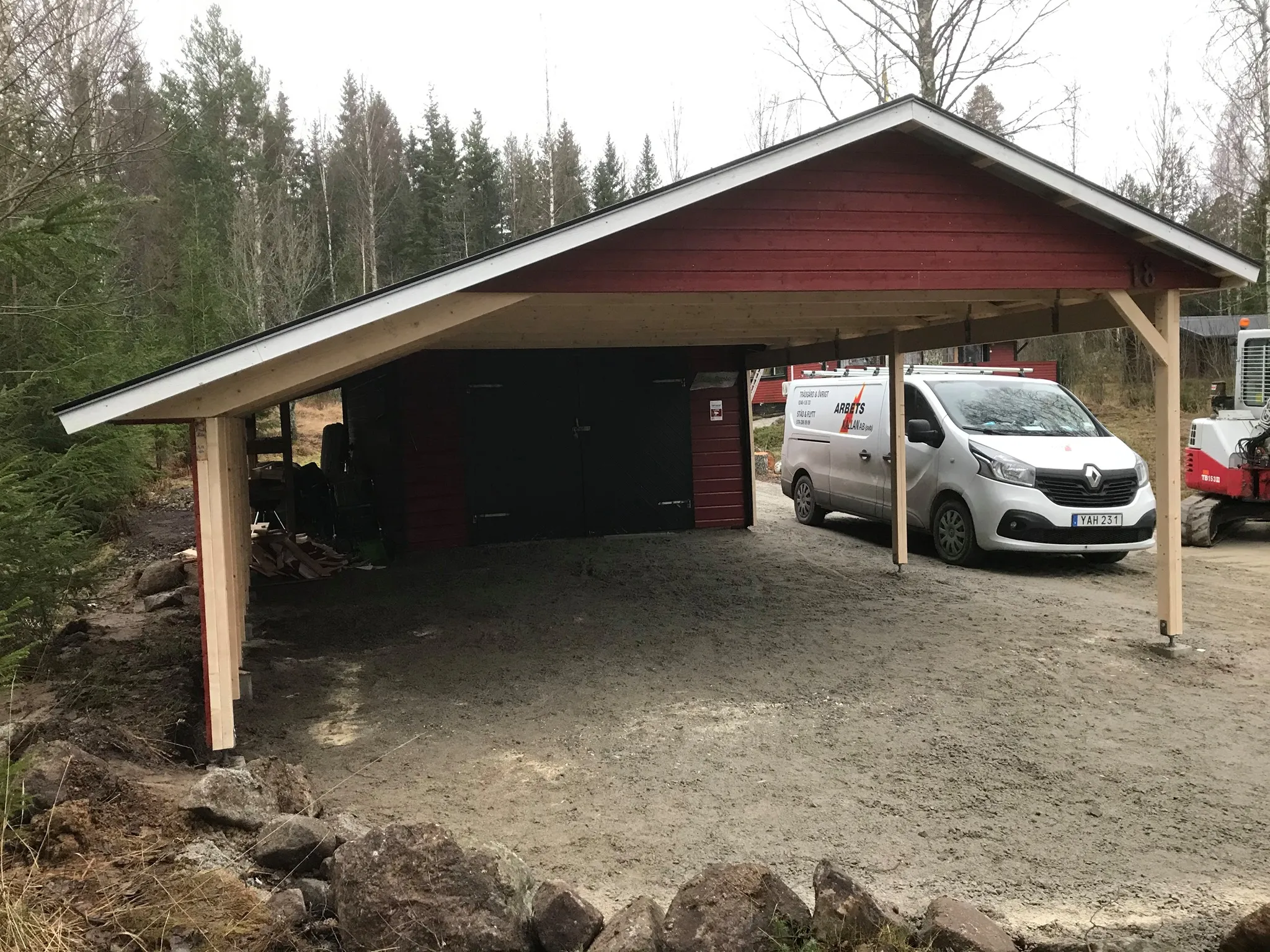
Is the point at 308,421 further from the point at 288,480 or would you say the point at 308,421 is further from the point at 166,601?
the point at 166,601

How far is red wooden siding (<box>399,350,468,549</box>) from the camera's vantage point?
1104 centimetres

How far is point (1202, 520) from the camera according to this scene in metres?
Result: 11.5

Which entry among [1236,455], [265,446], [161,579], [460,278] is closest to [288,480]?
[265,446]

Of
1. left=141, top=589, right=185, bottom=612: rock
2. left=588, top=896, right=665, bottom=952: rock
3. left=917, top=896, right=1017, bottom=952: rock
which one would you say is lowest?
left=917, top=896, right=1017, bottom=952: rock

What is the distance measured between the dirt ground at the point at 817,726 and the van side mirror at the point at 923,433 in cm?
144

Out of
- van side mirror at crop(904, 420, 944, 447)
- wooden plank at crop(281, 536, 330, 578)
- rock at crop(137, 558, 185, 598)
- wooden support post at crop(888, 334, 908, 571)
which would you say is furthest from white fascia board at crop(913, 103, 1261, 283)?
rock at crop(137, 558, 185, 598)

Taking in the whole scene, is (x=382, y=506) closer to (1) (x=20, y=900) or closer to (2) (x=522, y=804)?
(2) (x=522, y=804)

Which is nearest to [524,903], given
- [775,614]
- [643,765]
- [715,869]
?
[715,869]

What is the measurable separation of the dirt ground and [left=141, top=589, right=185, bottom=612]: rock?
0.74 meters

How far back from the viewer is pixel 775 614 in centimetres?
837

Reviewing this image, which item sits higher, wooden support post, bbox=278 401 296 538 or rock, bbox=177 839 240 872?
wooden support post, bbox=278 401 296 538

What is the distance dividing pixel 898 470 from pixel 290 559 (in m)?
6.84

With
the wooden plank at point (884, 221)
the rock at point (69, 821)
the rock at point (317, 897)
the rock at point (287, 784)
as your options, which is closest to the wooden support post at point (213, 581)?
the rock at point (287, 784)

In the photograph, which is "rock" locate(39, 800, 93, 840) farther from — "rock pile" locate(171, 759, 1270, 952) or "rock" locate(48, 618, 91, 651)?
"rock" locate(48, 618, 91, 651)
